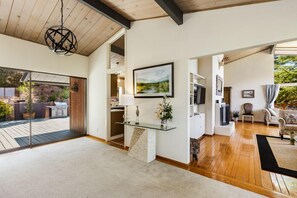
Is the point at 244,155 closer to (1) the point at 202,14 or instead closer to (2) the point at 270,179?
(2) the point at 270,179

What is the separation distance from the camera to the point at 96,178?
2486 millimetres

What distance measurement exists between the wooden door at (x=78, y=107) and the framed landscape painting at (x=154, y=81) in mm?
2628

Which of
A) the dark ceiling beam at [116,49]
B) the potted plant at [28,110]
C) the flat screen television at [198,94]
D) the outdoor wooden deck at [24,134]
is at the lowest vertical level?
the outdoor wooden deck at [24,134]

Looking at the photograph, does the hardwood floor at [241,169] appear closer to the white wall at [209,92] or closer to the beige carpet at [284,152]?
the beige carpet at [284,152]

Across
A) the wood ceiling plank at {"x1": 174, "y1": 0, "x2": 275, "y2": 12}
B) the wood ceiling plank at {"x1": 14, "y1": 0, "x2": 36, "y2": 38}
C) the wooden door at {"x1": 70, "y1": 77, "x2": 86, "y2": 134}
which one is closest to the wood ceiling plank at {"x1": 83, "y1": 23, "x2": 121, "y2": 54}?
the wooden door at {"x1": 70, "y1": 77, "x2": 86, "y2": 134}

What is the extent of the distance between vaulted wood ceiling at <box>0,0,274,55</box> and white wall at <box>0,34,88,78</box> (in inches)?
7.5

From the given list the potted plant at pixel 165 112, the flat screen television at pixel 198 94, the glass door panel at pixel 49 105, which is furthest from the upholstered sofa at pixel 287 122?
the glass door panel at pixel 49 105

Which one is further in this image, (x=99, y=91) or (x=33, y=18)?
(x=99, y=91)

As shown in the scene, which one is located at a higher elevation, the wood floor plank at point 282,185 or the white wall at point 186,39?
the white wall at point 186,39

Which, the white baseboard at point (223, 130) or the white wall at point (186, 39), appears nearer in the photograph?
the white wall at point (186, 39)

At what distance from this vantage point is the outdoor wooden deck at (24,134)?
4.06 metres

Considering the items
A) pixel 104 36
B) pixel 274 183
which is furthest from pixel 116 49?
pixel 274 183

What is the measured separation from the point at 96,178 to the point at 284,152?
444 cm

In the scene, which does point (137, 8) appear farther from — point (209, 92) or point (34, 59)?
point (209, 92)
